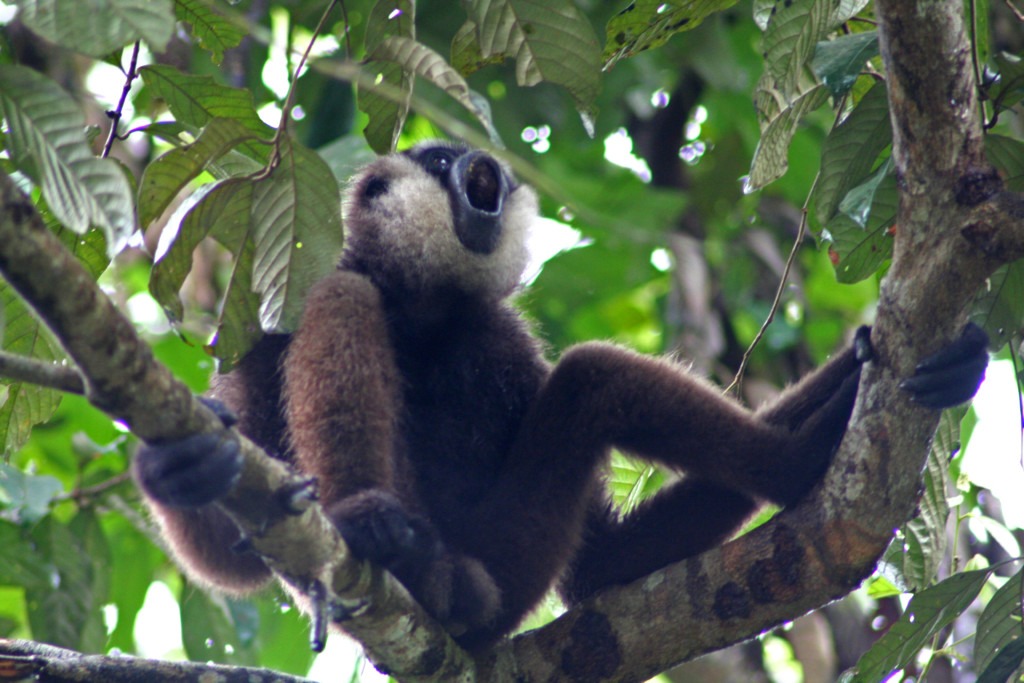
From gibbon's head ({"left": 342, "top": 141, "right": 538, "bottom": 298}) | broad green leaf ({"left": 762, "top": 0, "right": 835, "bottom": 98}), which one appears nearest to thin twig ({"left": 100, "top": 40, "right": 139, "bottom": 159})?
gibbon's head ({"left": 342, "top": 141, "right": 538, "bottom": 298})

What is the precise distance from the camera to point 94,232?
323 cm

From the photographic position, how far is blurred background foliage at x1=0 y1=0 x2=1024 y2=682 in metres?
2.89

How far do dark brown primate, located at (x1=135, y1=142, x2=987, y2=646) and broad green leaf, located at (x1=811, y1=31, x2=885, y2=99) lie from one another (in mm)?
834

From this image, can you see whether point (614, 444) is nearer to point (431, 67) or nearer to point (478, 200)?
point (431, 67)

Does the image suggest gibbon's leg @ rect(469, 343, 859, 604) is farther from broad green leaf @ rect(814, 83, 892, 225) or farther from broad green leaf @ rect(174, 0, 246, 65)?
broad green leaf @ rect(174, 0, 246, 65)

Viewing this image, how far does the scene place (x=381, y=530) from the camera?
9.83ft

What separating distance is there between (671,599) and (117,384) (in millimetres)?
2064

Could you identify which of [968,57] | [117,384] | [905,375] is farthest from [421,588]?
[968,57]

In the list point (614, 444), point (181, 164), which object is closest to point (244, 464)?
point (181, 164)

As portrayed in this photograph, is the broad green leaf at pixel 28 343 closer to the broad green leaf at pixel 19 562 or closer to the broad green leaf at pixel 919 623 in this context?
the broad green leaf at pixel 19 562

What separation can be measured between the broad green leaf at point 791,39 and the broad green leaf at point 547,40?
0.64 metres

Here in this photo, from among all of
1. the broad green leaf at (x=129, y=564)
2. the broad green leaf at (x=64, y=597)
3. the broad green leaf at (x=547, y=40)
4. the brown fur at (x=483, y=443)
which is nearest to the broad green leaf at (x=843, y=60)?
the broad green leaf at (x=547, y=40)

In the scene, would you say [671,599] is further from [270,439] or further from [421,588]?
[270,439]

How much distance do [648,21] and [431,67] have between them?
962 millimetres
